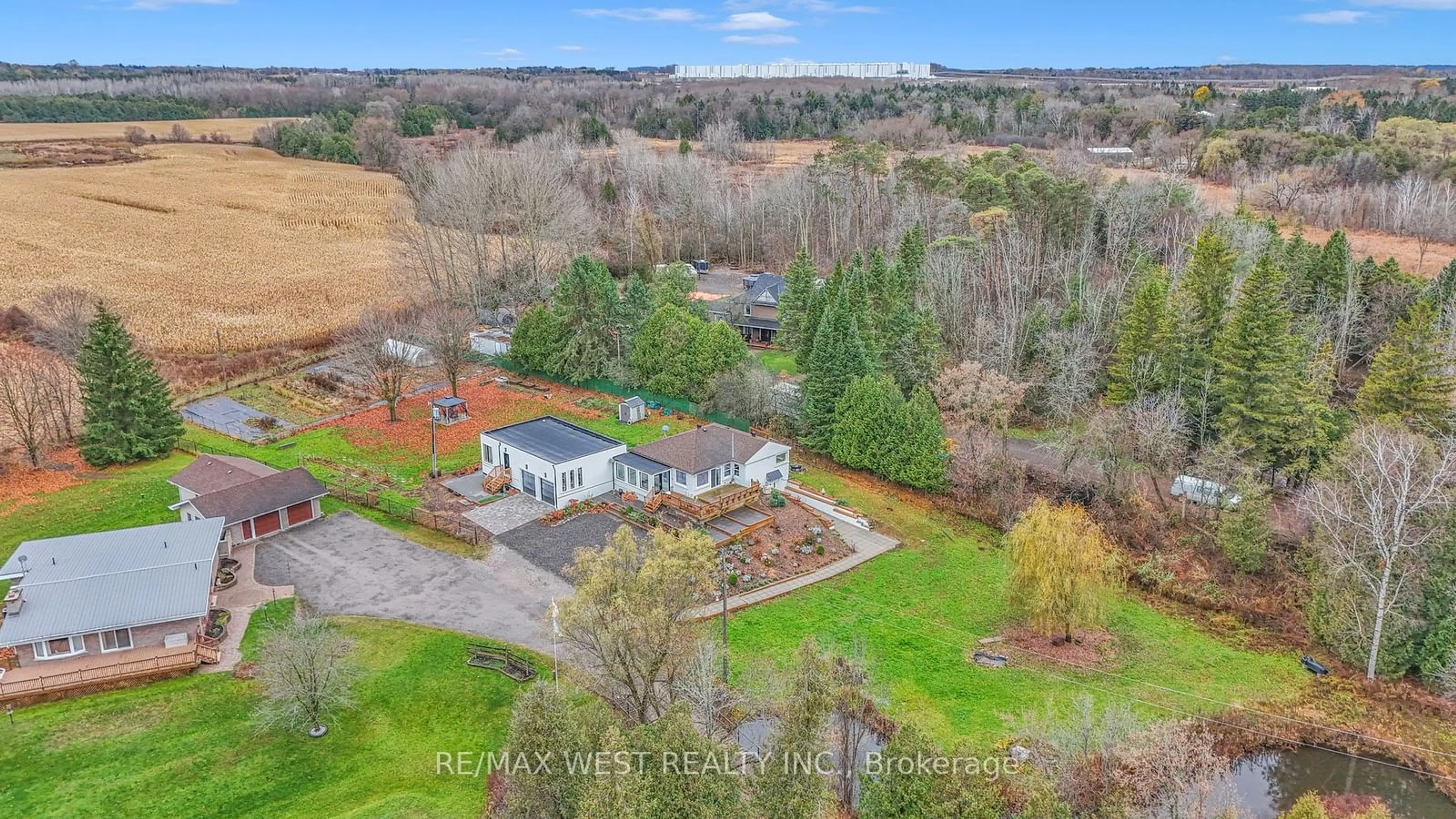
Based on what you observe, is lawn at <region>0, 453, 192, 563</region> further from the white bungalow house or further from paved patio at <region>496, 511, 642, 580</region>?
the white bungalow house

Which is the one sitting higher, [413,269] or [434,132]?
[434,132]

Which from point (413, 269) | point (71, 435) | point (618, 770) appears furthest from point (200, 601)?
point (413, 269)

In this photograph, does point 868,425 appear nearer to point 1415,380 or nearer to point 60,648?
point 1415,380

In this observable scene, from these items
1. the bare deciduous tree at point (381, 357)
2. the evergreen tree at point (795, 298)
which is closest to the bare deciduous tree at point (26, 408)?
the bare deciduous tree at point (381, 357)

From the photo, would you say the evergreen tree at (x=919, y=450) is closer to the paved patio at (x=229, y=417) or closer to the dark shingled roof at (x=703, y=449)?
the dark shingled roof at (x=703, y=449)

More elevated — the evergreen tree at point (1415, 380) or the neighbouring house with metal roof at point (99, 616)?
the evergreen tree at point (1415, 380)

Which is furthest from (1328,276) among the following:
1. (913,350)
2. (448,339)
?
(448,339)

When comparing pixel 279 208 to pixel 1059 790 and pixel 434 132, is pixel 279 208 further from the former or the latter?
pixel 1059 790
